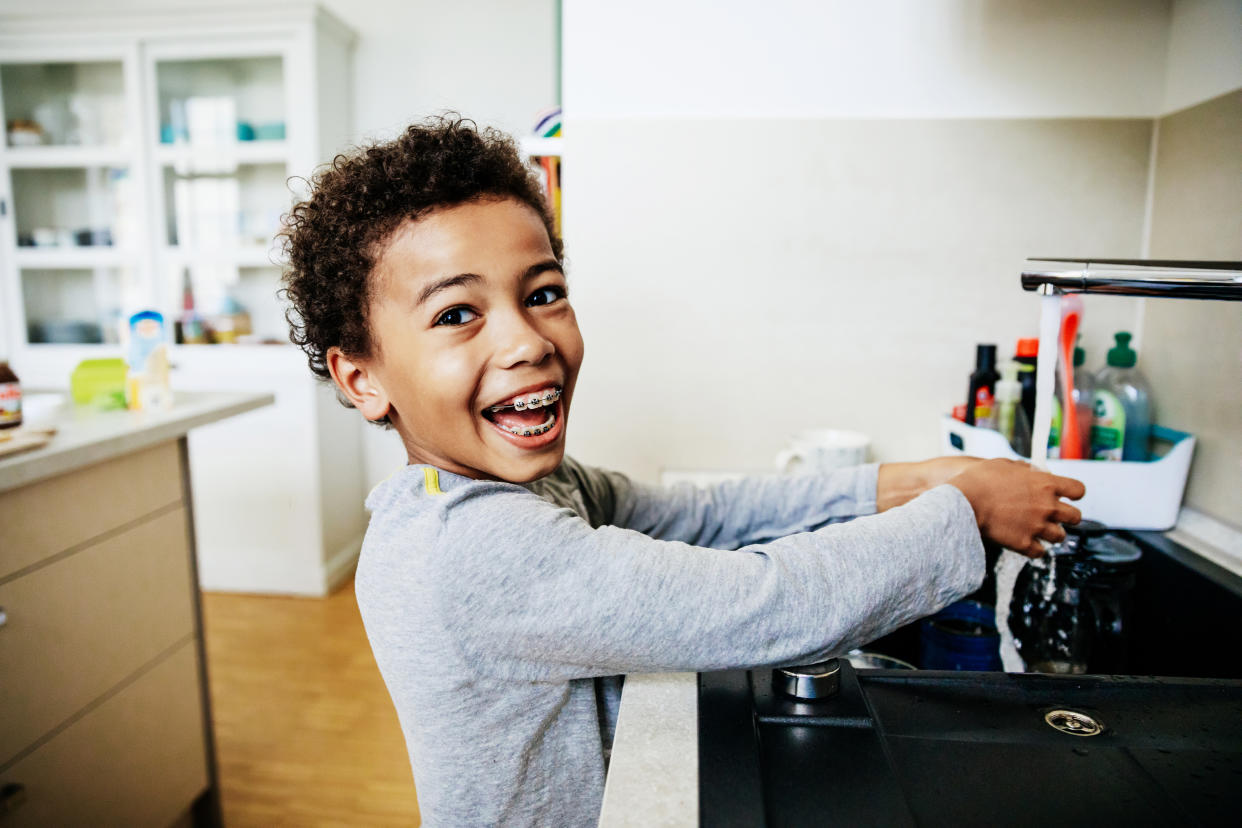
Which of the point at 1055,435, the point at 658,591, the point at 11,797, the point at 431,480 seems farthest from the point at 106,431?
the point at 1055,435

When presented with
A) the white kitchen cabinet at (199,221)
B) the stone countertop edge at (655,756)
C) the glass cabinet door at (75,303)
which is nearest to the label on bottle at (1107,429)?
the stone countertop edge at (655,756)

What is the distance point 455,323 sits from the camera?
65 cm

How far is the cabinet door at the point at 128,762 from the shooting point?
113cm

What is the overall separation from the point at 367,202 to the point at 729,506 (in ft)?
1.66

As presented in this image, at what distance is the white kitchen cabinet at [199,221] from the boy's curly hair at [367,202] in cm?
211

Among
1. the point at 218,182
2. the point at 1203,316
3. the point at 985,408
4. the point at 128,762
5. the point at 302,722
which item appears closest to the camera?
the point at 1203,316

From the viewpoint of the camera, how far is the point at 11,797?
107 centimetres

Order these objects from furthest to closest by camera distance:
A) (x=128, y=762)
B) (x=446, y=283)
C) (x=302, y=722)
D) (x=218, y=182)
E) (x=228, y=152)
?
1. (x=218, y=182)
2. (x=228, y=152)
3. (x=302, y=722)
4. (x=128, y=762)
5. (x=446, y=283)

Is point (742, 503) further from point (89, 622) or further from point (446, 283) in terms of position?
point (89, 622)

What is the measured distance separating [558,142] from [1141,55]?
0.78m

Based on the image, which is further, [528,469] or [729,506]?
[729,506]

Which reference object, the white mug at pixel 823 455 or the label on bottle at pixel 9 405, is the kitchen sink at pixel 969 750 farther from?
the label on bottle at pixel 9 405

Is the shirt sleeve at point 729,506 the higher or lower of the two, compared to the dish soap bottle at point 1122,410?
lower

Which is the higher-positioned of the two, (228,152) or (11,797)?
(228,152)
